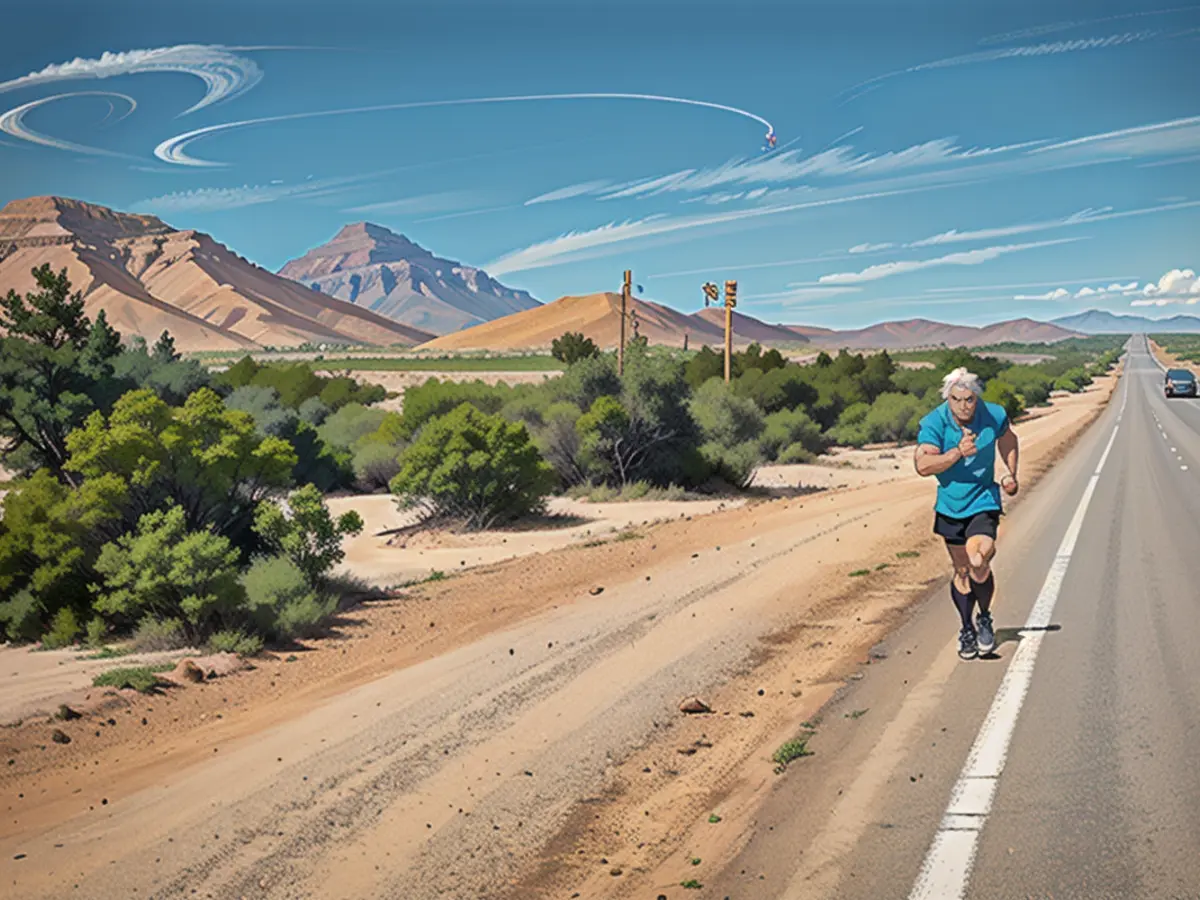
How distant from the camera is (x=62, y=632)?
544 inches

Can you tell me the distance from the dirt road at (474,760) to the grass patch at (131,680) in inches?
13.9

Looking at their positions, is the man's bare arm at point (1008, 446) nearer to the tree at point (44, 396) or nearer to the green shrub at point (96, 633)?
the green shrub at point (96, 633)

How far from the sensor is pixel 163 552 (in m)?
13.3

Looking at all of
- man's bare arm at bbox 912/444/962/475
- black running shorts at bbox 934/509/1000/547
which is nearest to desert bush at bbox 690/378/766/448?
black running shorts at bbox 934/509/1000/547

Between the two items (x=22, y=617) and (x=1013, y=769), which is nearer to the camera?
(x=1013, y=769)

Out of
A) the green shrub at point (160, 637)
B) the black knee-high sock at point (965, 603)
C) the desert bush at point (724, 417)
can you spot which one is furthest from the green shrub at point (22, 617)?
the desert bush at point (724, 417)

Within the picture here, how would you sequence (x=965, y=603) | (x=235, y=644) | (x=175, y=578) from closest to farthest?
(x=965, y=603) < (x=235, y=644) < (x=175, y=578)

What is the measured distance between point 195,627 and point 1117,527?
43.3 ft

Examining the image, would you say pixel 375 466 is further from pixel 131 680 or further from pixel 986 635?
pixel 986 635

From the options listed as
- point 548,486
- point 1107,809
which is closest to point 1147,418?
point 548,486

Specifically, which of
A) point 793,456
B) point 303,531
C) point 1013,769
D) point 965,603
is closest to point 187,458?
point 303,531

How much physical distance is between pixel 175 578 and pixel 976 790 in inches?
405

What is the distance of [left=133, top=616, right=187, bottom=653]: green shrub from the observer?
12946mm

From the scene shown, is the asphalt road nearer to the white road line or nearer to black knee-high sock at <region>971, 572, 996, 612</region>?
the white road line
